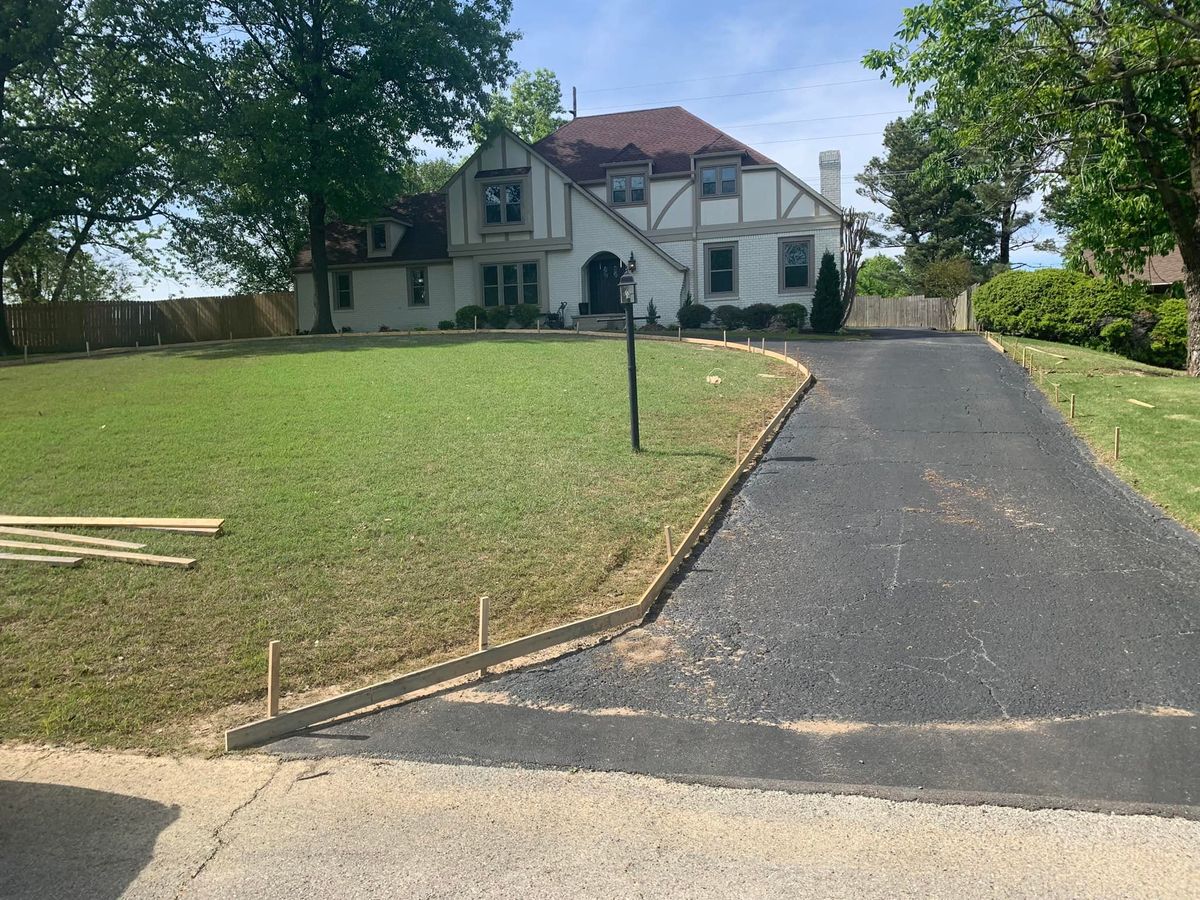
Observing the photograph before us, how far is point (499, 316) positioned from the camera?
32.4m

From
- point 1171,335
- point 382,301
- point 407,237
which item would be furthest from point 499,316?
point 1171,335

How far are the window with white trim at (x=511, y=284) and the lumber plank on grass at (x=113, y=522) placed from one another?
25389mm

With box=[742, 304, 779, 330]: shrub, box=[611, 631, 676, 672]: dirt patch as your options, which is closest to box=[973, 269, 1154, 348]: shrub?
box=[742, 304, 779, 330]: shrub

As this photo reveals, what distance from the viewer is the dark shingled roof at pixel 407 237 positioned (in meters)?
35.3

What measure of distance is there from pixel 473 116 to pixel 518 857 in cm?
3287

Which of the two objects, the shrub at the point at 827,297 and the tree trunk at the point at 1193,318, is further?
the shrub at the point at 827,297

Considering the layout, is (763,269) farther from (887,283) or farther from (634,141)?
(887,283)

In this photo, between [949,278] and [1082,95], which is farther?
[949,278]

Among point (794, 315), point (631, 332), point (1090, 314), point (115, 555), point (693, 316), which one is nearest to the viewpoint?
point (115, 555)

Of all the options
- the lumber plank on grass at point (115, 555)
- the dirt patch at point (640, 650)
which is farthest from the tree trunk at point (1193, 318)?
the lumber plank on grass at point (115, 555)

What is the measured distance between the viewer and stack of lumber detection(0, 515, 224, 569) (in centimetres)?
799

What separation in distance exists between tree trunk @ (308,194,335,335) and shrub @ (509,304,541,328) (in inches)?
269

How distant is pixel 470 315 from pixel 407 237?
6106mm

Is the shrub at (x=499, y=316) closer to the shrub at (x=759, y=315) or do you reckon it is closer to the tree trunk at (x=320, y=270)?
the tree trunk at (x=320, y=270)
